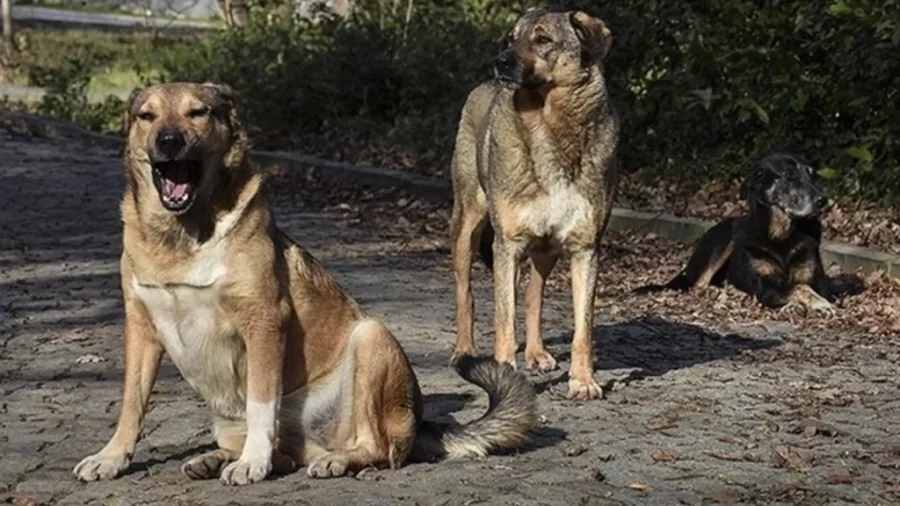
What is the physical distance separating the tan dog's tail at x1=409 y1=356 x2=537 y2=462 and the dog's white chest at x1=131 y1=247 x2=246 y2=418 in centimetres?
76

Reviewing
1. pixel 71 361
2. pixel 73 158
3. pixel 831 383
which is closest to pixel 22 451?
pixel 71 361

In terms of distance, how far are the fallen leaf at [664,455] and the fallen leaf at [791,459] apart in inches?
14.8

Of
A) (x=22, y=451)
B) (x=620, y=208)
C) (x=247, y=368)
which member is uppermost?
(x=247, y=368)

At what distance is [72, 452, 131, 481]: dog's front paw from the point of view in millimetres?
6125

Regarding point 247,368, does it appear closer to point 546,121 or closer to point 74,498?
point 74,498

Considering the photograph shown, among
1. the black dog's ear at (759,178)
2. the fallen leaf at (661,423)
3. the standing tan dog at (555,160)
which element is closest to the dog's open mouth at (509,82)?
the standing tan dog at (555,160)

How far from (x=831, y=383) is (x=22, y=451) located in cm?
383

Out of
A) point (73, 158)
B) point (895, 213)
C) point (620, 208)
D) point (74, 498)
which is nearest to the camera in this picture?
point (74, 498)

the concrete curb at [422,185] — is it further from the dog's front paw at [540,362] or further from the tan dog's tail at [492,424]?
the tan dog's tail at [492,424]

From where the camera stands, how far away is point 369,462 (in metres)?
6.16

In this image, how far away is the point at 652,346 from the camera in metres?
9.45

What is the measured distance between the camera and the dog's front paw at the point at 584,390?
7.77 metres

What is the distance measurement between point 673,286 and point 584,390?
11.9 feet

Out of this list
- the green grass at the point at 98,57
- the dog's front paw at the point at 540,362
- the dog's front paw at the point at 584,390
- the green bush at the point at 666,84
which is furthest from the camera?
the green grass at the point at 98,57
